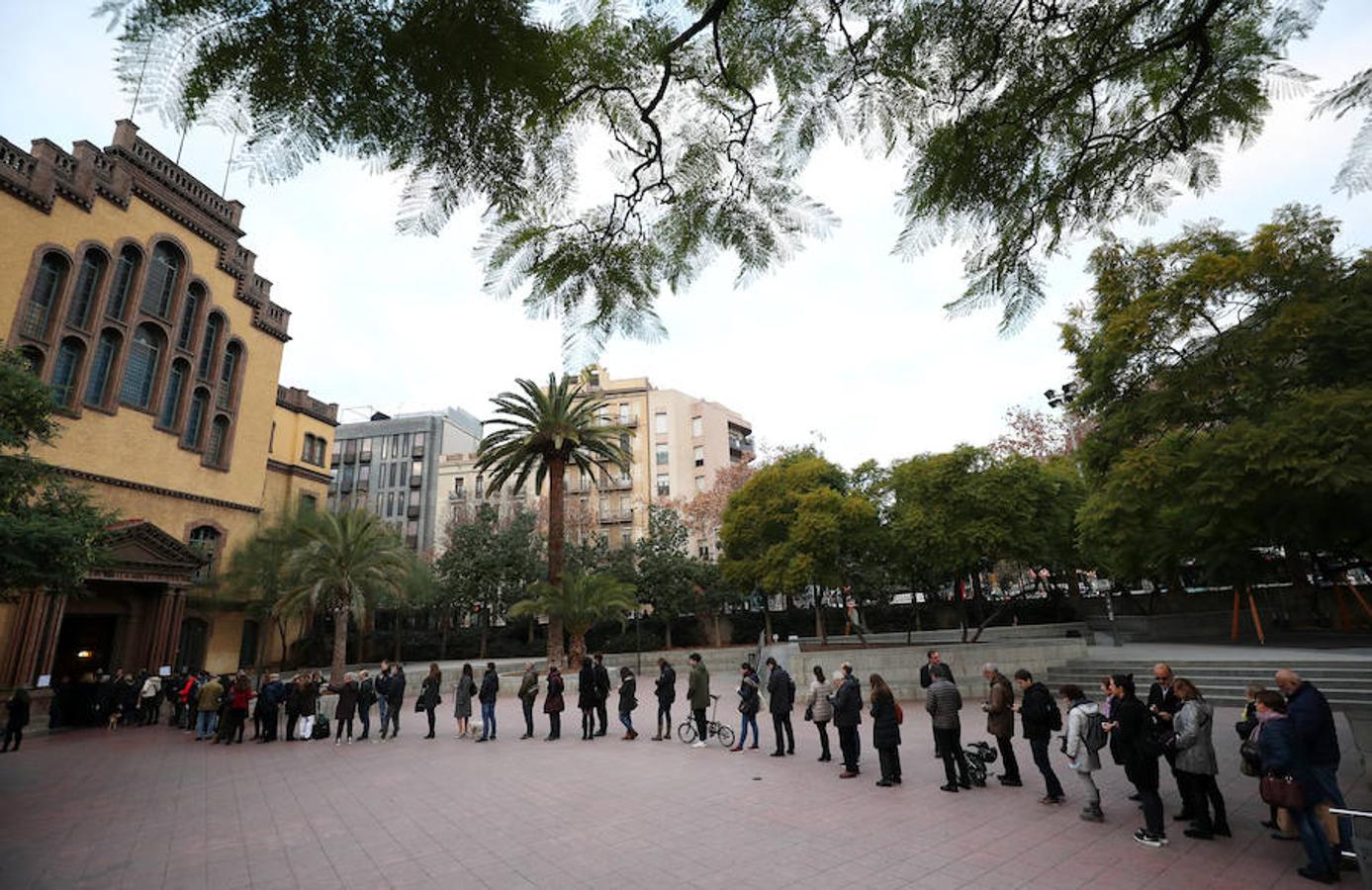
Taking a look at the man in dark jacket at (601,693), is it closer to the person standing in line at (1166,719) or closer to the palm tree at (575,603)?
the person standing in line at (1166,719)

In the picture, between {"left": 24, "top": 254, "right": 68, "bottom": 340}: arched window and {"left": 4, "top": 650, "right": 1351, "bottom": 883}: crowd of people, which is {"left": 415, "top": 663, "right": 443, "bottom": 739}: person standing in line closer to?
{"left": 4, "top": 650, "right": 1351, "bottom": 883}: crowd of people

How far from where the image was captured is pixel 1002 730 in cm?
838

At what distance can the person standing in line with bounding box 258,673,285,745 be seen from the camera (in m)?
14.9

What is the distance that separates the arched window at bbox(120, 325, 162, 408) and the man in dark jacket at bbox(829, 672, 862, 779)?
1176 inches

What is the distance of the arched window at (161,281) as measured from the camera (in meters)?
26.3

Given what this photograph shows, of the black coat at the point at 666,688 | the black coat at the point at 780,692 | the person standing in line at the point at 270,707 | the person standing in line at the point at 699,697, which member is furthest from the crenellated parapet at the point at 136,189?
the black coat at the point at 780,692

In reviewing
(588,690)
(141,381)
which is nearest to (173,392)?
(141,381)

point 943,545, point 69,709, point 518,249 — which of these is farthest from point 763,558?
point 518,249

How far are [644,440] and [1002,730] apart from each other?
52297 mm

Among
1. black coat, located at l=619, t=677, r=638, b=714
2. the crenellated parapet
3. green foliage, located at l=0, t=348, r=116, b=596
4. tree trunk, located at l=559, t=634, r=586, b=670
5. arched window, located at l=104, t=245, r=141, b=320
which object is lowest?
black coat, located at l=619, t=677, r=638, b=714

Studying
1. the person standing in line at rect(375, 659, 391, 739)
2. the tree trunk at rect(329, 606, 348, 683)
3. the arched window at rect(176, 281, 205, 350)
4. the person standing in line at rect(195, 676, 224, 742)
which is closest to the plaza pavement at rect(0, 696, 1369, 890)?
the person standing in line at rect(375, 659, 391, 739)

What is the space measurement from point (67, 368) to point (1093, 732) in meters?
32.8

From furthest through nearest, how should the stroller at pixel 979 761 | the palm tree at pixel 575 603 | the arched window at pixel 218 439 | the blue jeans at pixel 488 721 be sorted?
the arched window at pixel 218 439
the palm tree at pixel 575 603
the blue jeans at pixel 488 721
the stroller at pixel 979 761

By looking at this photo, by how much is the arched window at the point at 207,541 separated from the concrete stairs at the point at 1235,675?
3357cm
